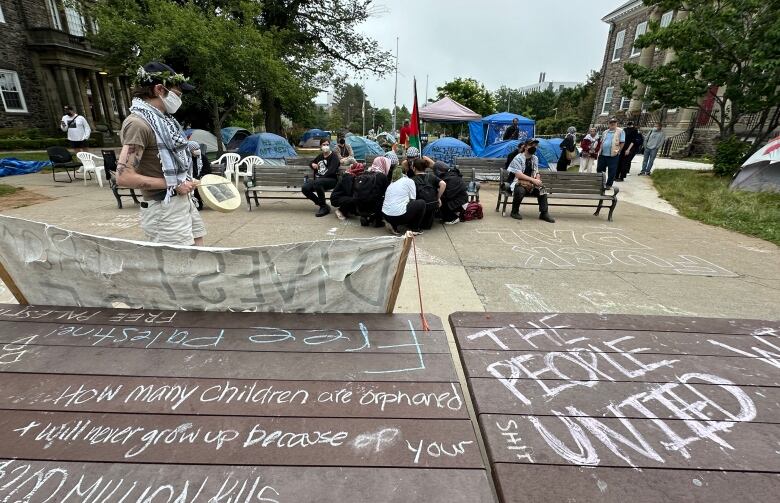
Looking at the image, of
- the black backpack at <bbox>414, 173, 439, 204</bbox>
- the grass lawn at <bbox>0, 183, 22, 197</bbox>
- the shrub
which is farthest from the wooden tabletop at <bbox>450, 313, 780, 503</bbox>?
the grass lawn at <bbox>0, 183, 22, 197</bbox>

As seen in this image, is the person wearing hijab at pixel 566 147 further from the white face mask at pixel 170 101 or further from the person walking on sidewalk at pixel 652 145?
the white face mask at pixel 170 101

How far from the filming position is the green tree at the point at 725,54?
8992 mm

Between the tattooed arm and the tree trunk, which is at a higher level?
the tree trunk

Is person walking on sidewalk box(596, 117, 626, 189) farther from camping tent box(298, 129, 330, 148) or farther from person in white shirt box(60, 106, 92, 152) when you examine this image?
camping tent box(298, 129, 330, 148)

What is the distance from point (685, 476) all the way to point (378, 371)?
3.70ft

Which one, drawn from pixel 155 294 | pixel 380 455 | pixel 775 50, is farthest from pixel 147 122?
pixel 775 50

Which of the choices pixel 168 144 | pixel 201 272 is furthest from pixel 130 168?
pixel 201 272

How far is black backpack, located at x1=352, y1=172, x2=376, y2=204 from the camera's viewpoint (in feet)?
19.7

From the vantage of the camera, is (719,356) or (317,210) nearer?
(719,356)

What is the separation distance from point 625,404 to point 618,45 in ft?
111

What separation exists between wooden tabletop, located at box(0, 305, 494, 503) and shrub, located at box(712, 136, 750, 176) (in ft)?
38.6

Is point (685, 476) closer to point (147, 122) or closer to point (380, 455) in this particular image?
point (380, 455)

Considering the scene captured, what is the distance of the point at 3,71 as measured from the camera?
18297 mm

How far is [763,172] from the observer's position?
26.4 feet
